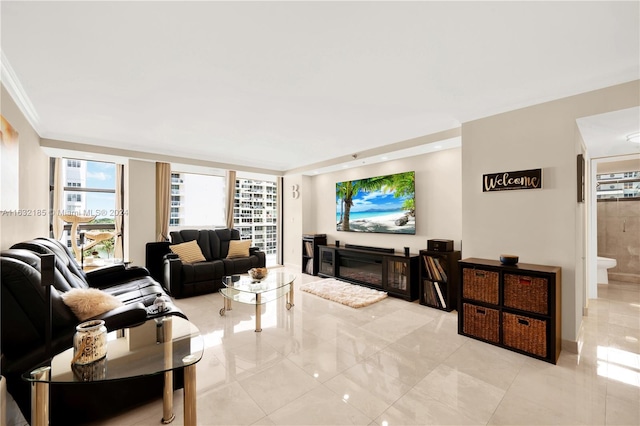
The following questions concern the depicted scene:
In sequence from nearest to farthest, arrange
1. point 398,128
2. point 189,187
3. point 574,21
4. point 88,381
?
point 88,381 < point 574,21 < point 398,128 < point 189,187

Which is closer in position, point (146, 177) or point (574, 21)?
point (574, 21)

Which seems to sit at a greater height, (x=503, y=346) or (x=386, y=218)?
(x=386, y=218)

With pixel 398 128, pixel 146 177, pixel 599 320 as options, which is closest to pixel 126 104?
pixel 146 177

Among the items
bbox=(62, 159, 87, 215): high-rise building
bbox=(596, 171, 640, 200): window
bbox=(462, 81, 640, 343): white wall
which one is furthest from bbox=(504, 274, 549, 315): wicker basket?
bbox=(62, 159, 87, 215): high-rise building

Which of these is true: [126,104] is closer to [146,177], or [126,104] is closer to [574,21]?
[146,177]

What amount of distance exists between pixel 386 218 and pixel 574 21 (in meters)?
3.42

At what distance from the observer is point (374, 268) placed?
4.64 meters

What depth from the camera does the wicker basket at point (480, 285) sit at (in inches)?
106

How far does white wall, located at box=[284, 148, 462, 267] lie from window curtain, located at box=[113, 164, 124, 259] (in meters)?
3.38

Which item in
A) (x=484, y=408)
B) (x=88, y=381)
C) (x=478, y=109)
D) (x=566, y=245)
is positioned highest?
(x=478, y=109)

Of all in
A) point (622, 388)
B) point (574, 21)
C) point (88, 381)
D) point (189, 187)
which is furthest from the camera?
point (189, 187)

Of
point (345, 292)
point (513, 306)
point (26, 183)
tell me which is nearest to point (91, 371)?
point (26, 183)

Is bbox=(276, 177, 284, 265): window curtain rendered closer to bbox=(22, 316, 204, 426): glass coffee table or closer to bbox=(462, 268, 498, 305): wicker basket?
bbox=(462, 268, 498, 305): wicker basket

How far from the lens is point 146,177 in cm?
481
